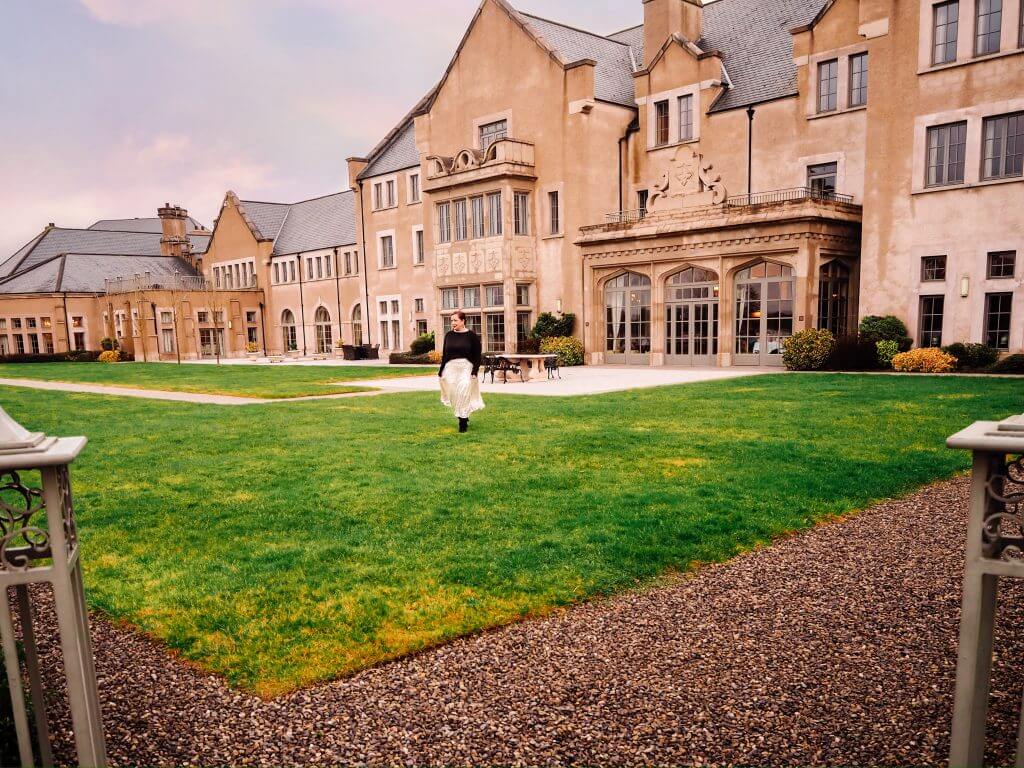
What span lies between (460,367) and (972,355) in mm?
18222

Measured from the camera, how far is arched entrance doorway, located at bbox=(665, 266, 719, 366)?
29.0 metres

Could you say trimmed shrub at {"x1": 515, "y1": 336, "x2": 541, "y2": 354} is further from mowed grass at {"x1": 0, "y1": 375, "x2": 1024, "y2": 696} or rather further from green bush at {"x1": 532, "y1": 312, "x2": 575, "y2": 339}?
mowed grass at {"x1": 0, "y1": 375, "x2": 1024, "y2": 696}

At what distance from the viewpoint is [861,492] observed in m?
8.00

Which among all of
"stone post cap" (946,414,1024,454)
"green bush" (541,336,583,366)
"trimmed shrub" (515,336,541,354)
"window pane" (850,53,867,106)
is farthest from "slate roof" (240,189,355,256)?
"stone post cap" (946,414,1024,454)

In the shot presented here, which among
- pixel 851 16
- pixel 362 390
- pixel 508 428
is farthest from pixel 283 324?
pixel 508 428

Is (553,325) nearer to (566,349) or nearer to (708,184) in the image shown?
(566,349)

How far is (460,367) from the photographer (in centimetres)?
1246

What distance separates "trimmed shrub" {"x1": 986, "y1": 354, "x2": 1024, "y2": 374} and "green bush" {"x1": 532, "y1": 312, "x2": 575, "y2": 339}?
16.4 m

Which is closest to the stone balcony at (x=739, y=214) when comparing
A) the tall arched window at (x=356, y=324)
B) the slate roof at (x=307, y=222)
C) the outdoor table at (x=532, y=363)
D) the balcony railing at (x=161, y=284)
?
the outdoor table at (x=532, y=363)

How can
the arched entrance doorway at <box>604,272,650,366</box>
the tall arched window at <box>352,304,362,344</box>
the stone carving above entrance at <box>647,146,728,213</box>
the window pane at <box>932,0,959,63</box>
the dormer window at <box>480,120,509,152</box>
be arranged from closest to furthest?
1. the window pane at <box>932,0,959,63</box>
2. the stone carving above entrance at <box>647,146,728,213</box>
3. the arched entrance doorway at <box>604,272,650,366</box>
4. the dormer window at <box>480,120,509,152</box>
5. the tall arched window at <box>352,304,362,344</box>

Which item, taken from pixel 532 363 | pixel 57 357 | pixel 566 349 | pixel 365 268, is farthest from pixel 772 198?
pixel 57 357

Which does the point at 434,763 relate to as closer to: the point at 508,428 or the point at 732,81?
the point at 508,428

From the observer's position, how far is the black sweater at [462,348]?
1241cm

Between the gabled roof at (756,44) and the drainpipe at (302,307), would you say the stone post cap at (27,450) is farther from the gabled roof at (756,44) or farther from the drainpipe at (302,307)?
the drainpipe at (302,307)
